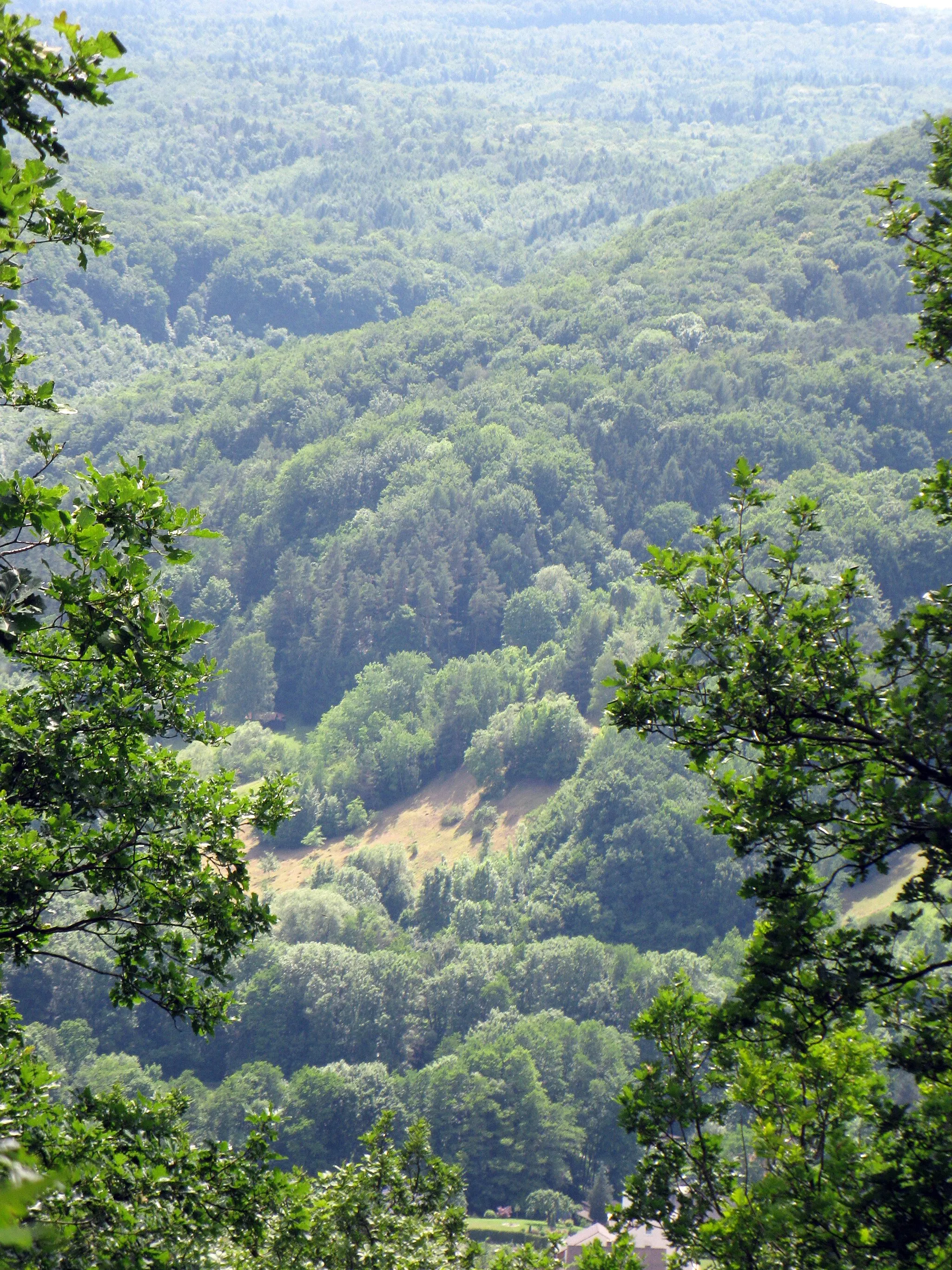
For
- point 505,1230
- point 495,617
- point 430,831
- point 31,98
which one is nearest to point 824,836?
point 31,98

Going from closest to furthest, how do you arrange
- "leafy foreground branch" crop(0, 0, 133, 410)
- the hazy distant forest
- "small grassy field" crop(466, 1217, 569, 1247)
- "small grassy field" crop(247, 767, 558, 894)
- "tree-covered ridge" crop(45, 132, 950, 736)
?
"leafy foreground branch" crop(0, 0, 133, 410) < "small grassy field" crop(466, 1217, 569, 1247) < the hazy distant forest < "small grassy field" crop(247, 767, 558, 894) < "tree-covered ridge" crop(45, 132, 950, 736)

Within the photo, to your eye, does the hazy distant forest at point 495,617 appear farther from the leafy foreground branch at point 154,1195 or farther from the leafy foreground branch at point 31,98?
the leafy foreground branch at point 31,98

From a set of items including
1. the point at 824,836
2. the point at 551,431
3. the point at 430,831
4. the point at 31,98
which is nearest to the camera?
the point at 31,98

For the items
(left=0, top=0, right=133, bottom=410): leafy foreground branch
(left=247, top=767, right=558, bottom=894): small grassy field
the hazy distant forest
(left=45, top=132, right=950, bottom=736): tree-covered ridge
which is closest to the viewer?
(left=0, top=0, right=133, bottom=410): leafy foreground branch

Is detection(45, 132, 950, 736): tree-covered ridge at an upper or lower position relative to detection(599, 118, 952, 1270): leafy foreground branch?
upper

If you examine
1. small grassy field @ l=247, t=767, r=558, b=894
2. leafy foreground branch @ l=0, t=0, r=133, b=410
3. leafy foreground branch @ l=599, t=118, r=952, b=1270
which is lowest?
leafy foreground branch @ l=599, t=118, r=952, b=1270

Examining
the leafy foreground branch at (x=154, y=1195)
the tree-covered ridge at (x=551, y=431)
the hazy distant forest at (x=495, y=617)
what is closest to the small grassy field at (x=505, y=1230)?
the hazy distant forest at (x=495, y=617)

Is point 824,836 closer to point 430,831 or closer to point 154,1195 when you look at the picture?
point 154,1195

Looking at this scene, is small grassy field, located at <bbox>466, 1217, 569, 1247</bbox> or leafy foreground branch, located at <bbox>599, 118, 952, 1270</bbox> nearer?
leafy foreground branch, located at <bbox>599, 118, 952, 1270</bbox>

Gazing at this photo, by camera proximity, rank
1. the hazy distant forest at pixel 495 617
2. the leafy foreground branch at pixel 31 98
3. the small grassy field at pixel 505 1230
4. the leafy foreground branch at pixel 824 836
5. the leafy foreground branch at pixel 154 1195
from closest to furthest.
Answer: the leafy foreground branch at pixel 31 98 → the leafy foreground branch at pixel 154 1195 → the leafy foreground branch at pixel 824 836 → the small grassy field at pixel 505 1230 → the hazy distant forest at pixel 495 617

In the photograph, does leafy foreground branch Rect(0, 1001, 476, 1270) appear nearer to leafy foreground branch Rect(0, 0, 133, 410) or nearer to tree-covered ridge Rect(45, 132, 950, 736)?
leafy foreground branch Rect(0, 0, 133, 410)

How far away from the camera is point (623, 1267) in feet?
41.2

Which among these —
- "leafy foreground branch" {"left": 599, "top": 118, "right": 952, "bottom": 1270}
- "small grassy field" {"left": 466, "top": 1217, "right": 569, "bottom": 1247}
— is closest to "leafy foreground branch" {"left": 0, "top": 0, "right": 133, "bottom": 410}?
"leafy foreground branch" {"left": 599, "top": 118, "right": 952, "bottom": 1270}

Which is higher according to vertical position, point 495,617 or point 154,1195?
point 495,617
